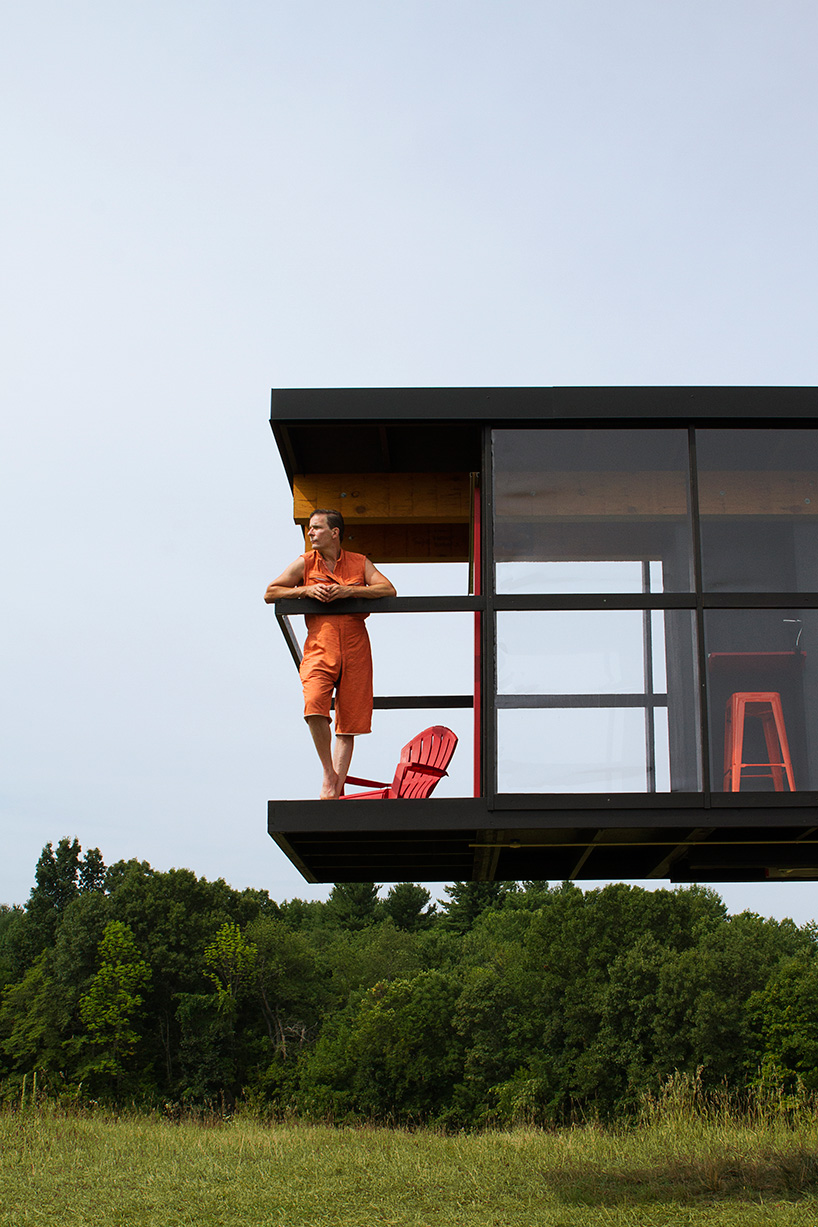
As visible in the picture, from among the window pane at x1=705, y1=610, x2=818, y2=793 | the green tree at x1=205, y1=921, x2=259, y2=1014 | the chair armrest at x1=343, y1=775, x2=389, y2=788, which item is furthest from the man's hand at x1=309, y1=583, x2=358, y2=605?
the green tree at x1=205, y1=921, x2=259, y2=1014

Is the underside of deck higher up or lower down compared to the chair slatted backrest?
lower down

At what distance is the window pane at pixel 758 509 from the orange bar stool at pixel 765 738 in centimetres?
60

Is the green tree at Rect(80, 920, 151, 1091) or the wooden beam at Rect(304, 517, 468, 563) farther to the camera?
the green tree at Rect(80, 920, 151, 1091)

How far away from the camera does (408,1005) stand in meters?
33.6

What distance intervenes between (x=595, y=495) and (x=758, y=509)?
932 mm

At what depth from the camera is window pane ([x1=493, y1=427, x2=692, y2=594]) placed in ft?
19.4

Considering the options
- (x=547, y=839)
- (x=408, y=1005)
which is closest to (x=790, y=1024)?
(x=408, y=1005)

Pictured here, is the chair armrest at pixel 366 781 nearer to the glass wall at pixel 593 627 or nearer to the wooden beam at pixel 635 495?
the glass wall at pixel 593 627

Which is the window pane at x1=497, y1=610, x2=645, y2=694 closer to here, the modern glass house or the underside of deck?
the modern glass house

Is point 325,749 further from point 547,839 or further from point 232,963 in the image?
point 232,963

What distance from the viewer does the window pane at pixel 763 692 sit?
5.53 meters

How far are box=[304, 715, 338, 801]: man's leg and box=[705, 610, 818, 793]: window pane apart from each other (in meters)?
2.06

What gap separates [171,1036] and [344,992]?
21.5ft

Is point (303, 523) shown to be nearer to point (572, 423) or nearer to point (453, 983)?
point (572, 423)
